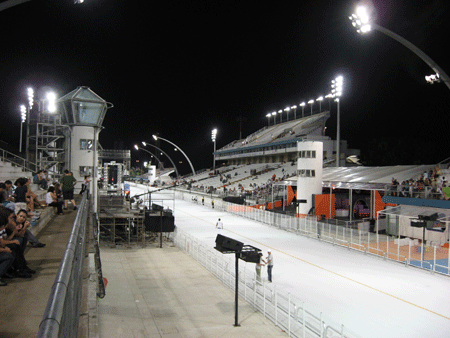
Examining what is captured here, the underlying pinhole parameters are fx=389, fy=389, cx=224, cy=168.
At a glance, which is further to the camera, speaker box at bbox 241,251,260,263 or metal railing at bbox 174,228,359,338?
speaker box at bbox 241,251,260,263

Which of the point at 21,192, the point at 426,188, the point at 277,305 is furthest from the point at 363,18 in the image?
the point at 426,188

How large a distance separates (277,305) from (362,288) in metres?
5.25

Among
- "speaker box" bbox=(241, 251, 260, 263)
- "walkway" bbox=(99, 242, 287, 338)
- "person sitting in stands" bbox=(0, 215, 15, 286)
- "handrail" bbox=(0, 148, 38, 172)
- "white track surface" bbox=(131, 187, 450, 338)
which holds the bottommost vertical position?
"walkway" bbox=(99, 242, 287, 338)

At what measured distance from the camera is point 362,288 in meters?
15.6

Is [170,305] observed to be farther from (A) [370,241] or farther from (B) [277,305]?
(A) [370,241]

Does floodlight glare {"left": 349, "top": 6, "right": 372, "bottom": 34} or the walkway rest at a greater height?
floodlight glare {"left": 349, "top": 6, "right": 372, "bottom": 34}

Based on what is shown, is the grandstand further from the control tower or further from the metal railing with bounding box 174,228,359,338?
the control tower

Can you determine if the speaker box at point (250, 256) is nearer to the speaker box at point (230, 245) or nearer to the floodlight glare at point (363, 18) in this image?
the speaker box at point (230, 245)

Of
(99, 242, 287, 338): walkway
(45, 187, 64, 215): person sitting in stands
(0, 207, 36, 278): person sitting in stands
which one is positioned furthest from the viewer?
(45, 187, 64, 215): person sitting in stands

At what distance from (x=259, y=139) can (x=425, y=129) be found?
38536 millimetres

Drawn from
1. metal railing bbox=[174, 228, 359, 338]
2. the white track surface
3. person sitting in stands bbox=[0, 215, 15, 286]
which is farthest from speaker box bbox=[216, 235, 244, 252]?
person sitting in stands bbox=[0, 215, 15, 286]

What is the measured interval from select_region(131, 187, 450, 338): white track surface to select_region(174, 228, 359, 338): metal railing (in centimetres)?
104

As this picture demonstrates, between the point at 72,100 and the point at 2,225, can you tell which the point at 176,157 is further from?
the point at 2,225

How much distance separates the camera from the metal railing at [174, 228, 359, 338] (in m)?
10.1
